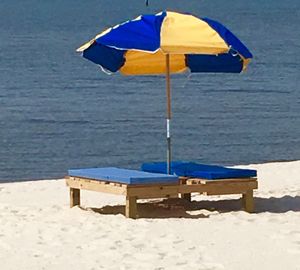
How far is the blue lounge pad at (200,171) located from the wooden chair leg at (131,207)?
81 cm

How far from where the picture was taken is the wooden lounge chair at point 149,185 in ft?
35.5

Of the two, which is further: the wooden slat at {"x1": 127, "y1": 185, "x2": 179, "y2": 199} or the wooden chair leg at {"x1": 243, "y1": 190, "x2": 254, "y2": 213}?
the wooden chair leg at {"x1": 243, "y1": 190, "x2": 254, "y2": 213}

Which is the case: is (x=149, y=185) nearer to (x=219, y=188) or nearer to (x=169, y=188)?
(x=169, y=188)

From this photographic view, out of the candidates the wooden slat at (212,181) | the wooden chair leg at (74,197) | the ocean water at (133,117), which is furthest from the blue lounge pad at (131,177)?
the ocean water at (133,117)

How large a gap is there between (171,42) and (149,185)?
4.65ft

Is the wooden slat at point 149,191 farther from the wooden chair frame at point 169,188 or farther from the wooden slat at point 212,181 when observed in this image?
the wooden slat at point 212,181

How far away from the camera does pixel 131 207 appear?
35.8 ft

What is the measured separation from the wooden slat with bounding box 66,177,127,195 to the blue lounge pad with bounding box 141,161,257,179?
79cm

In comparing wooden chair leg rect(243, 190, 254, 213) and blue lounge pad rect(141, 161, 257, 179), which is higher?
blue lounge pad rect(141, 161, 257, 179)

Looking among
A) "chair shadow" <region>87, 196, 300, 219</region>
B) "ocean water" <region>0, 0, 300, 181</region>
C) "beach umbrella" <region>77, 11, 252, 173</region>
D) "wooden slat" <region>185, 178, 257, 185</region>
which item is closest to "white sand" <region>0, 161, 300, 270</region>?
"chair shadow" <region>87, 196, 300, 219</region>

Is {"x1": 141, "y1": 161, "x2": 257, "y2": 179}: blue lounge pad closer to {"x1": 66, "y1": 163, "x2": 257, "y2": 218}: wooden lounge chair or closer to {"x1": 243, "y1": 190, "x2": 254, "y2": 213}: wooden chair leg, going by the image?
{"x1": 66, "y1": 163, "x2": 257, "y2": 218}: wooden lounge chair

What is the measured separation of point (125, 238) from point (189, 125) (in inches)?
646

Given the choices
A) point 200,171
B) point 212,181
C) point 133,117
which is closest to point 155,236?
point 212,181

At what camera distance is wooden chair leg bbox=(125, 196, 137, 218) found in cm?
1087
